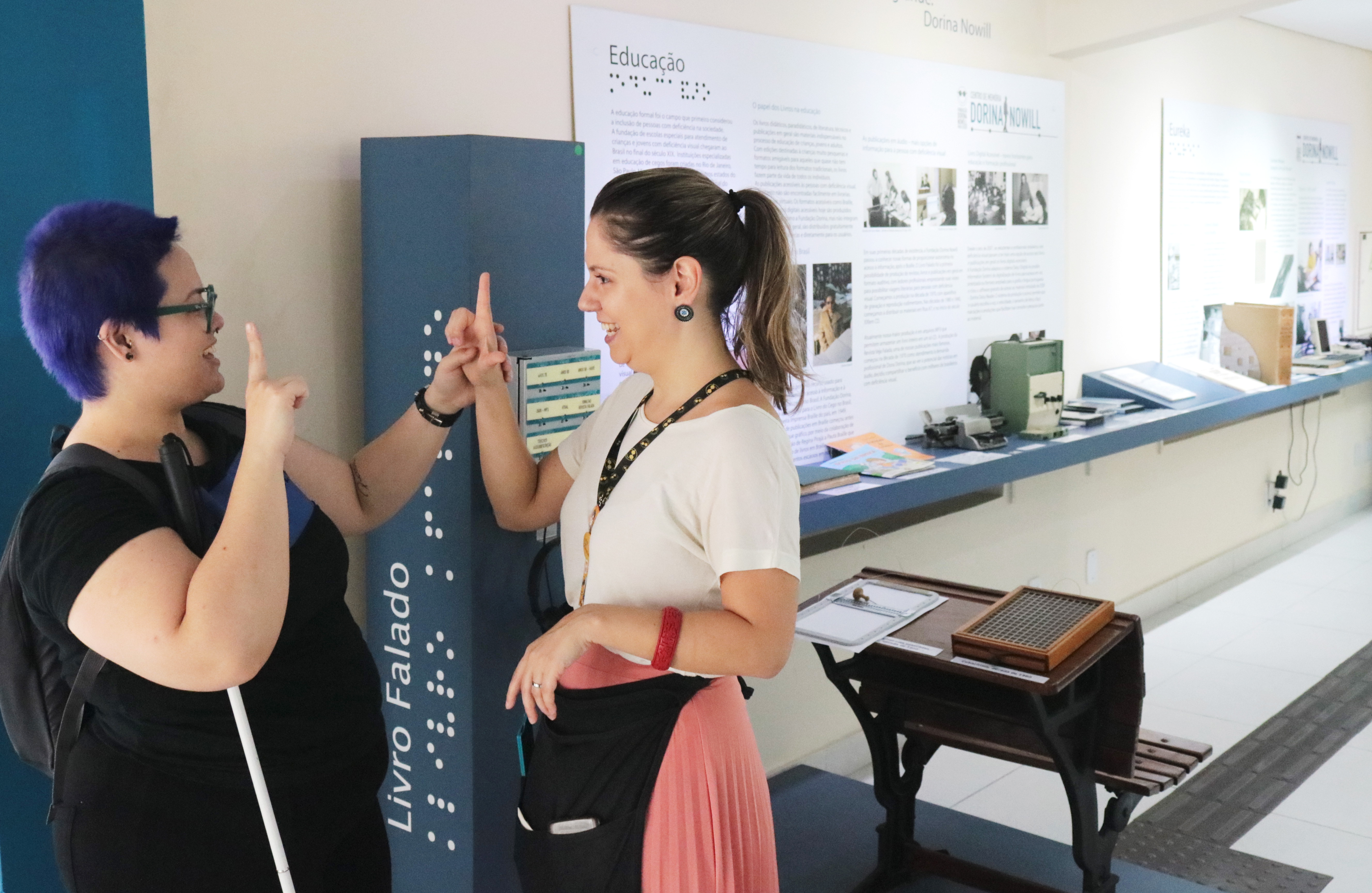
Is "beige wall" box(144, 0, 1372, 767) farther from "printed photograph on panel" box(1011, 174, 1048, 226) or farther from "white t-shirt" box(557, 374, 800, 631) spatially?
"white t-shirt" box(557, 374, 800, 631)

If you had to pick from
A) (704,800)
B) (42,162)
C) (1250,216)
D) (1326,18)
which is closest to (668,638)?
(704,800)

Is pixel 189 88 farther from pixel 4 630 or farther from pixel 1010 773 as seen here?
pixel 1010 773

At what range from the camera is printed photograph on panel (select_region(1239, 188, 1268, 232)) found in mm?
7031

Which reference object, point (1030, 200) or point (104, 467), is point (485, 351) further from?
point (1030, 200)

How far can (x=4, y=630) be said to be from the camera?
5.72ft

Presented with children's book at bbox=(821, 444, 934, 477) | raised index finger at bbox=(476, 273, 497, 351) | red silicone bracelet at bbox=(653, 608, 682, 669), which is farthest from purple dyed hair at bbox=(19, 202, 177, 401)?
children's book at bbox=(821, 444, 934, 477)

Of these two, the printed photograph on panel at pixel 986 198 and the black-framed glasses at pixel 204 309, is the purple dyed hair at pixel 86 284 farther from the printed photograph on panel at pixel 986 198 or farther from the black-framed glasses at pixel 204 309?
the printed photograph on panel at pixel 986 198

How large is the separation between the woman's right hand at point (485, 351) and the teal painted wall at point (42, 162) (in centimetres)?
63

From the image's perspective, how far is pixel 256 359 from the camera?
5.47ft

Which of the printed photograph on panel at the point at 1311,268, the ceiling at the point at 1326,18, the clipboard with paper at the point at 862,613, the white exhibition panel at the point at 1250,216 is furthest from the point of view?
the printed photograph on panel at the point at 1311,268

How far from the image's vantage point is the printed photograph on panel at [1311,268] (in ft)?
25.8

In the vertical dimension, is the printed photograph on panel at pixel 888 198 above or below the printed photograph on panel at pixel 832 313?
above

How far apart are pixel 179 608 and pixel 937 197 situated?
12.3 feet

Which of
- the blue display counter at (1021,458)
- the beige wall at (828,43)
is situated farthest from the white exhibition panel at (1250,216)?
the blue display counter at (1021,458)
